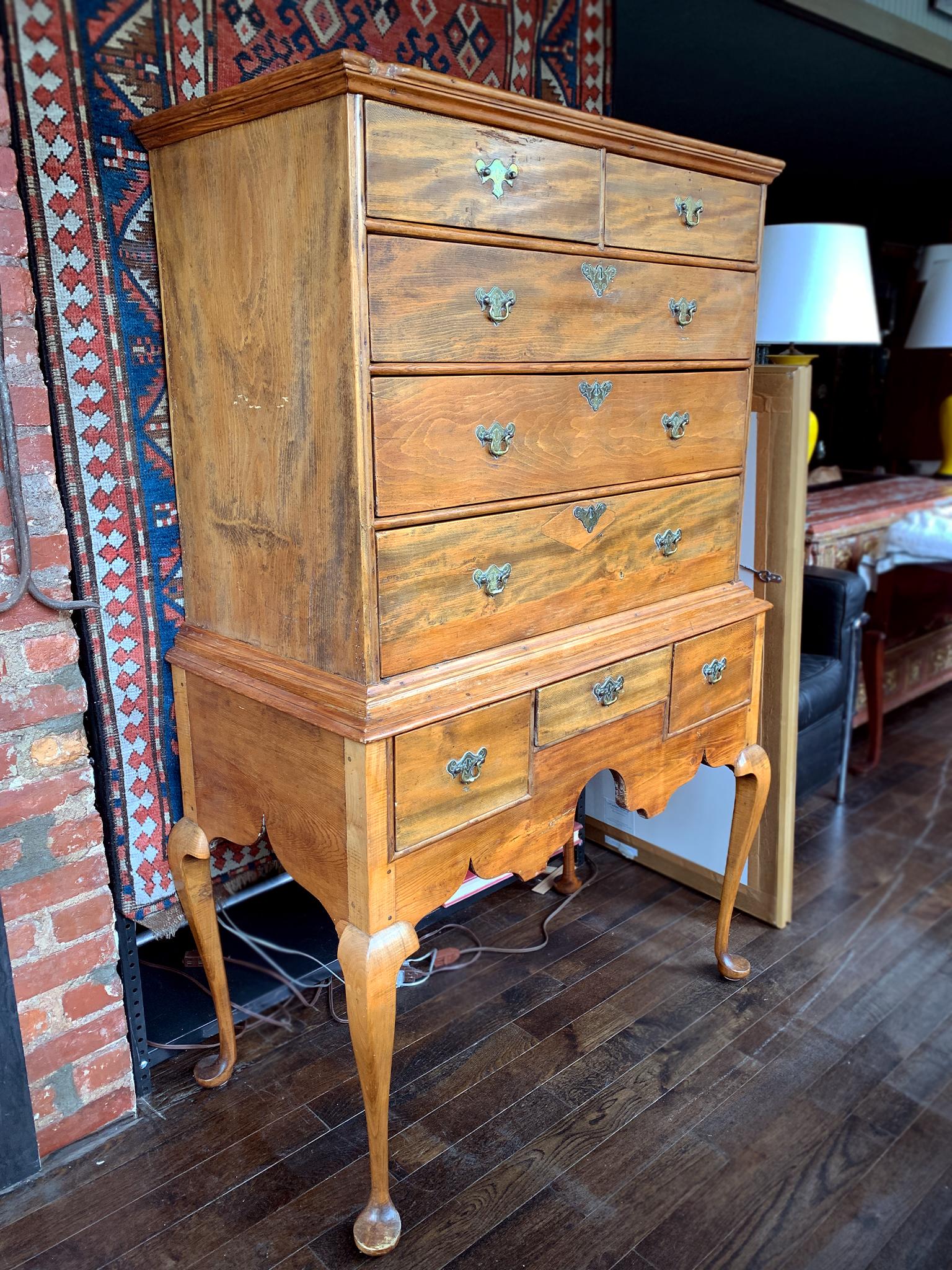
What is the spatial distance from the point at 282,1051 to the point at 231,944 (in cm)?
37

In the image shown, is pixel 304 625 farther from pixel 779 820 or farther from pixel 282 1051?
pixel 779 820

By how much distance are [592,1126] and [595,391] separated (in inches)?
55.0

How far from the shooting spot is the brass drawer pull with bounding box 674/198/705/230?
1.79m

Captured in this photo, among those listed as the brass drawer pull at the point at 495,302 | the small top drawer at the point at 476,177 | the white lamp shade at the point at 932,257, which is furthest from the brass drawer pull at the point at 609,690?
the white lamp shade at the point at 932,257

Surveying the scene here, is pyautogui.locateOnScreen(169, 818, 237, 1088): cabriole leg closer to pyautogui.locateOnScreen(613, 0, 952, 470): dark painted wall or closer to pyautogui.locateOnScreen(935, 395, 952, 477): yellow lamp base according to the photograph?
pyautogui.locateOnScreen(613, 0, 952, 470): dark painted wall

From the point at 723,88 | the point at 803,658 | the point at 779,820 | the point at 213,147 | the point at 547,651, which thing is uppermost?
the point at 723,88

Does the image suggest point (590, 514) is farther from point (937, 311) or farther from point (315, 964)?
point (937, 311)

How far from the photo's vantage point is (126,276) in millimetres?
1687

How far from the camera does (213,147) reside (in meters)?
1.53

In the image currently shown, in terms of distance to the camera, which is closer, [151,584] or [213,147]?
[213,147]

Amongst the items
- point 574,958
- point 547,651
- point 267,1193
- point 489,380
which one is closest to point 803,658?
point 574,958

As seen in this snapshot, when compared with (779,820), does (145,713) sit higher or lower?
higher

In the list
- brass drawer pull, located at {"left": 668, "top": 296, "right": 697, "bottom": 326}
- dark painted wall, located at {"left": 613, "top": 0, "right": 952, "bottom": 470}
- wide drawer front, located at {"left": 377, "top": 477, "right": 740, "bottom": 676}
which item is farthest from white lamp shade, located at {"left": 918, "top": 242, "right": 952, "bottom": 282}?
brass drawer pull, located at {"left": 668, "top": 296, "right": 697, "bottom": 326}

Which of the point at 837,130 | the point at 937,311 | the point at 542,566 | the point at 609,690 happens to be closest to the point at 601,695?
the point at 609,690
